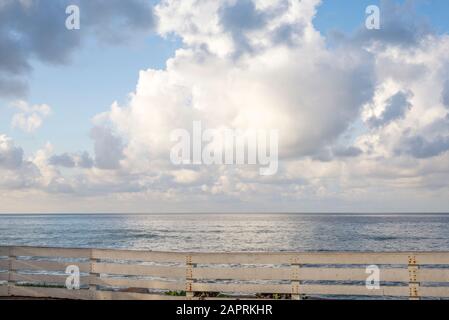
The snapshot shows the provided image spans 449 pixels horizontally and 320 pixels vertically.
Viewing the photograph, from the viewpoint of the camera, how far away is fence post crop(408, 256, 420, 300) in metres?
9.34

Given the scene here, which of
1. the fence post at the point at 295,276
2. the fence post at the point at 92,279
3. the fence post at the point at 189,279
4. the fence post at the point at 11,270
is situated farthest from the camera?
the fence post at the point at 11,270

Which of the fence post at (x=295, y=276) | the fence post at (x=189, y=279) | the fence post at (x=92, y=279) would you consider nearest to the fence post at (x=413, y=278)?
the fence post at (x=295, y=276)

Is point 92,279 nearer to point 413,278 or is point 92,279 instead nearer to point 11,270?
point 11,270

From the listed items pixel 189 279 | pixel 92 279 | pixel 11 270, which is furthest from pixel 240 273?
pixel 11 270

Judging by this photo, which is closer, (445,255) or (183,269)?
(445,255)

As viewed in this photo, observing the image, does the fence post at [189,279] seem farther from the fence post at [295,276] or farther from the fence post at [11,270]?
the fence post at [11,270]

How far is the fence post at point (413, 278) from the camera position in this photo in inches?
368

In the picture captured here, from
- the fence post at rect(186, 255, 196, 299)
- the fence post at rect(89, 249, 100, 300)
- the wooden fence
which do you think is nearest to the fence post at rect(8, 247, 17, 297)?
the wooden fence

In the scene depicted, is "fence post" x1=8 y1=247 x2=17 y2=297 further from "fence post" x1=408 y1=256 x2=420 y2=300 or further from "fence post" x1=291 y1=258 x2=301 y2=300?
"fence post" x1=408 y1=256 x2=420 y2=300

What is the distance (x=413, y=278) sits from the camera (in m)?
9.37

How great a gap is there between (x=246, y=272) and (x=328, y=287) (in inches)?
71.2

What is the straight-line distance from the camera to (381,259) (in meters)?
9.44
